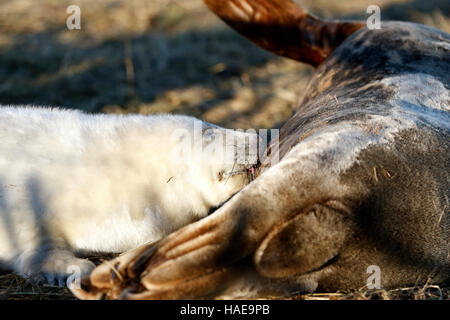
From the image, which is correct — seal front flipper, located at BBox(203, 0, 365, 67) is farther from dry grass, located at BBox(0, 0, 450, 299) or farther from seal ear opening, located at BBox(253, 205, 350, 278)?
seal ear opening, located at BBox(253, 205, 350, 278)

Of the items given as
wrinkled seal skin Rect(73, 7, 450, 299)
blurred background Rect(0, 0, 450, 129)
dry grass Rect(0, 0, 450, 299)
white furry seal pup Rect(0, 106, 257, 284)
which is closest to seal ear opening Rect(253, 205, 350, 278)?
wrinkled seal skin Rect(73, 7, 450, 299)

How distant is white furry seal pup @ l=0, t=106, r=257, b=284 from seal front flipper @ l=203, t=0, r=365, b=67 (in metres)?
1.67

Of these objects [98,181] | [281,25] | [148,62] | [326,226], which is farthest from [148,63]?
[326,226]

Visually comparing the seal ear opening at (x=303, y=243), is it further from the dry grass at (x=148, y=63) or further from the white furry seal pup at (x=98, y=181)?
the dry grass at (x=148, y=63)

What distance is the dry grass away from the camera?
511 cm

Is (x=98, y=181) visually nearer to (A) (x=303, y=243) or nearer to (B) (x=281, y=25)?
(A) (x=303, y=243)

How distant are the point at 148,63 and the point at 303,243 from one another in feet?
15.0

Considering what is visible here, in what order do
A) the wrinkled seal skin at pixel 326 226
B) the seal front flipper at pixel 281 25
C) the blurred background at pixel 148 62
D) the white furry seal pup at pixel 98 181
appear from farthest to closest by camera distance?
the blurred background at pixel 148 62
the seal front flipper at pixel 281 25
the white furry seal pup at pixel 98 181
the wrinkled seal skin at pixel 326 226

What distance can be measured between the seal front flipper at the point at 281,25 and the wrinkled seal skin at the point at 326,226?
178 cm

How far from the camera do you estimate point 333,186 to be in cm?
190

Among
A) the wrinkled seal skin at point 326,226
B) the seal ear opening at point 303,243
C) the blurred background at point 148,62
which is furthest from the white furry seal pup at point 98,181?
the blurred background at point 148,62

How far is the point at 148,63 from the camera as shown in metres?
6.09

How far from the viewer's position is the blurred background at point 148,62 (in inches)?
201
